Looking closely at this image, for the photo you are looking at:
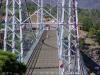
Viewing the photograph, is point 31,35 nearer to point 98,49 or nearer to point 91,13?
point 98,49

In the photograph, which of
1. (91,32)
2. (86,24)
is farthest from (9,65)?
(86,24)

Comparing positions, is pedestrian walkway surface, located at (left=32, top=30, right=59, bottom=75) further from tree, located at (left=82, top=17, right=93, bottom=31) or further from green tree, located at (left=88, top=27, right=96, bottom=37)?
tree, located at (left=82, top=17, right=93, bottom=31)

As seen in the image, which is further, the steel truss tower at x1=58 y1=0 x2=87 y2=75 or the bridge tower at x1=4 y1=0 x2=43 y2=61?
the bridge tower at x1=4 y1=0 x2=43 y2=61

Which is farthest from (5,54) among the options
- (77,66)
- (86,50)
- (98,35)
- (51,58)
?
(98,35)

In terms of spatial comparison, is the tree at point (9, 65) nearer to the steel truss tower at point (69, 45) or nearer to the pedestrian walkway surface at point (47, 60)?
the steel truss tower at point (69, 45)

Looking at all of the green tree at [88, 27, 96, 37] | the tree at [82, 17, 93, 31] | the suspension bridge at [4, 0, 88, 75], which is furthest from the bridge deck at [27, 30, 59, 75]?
the tree at [82, 17, 93, 31]

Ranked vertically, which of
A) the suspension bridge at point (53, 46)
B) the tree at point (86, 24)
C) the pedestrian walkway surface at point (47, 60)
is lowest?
the tree at point (86, 24)

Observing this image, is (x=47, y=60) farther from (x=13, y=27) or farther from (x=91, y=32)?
(x=91, y=32)

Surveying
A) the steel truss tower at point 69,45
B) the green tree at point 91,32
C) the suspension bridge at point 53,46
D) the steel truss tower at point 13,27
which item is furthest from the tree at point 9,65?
the green tree at point 91,32
